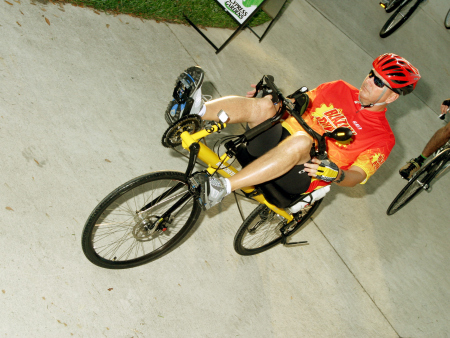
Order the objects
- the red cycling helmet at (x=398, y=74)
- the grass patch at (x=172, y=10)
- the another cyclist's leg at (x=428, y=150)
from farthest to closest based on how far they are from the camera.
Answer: the grass patch at (x=172, y=10) < the another cyclist's leg at (x=428, y=150) < the red cycling helmet at (x=398, y=74)

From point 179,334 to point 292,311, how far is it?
90cm

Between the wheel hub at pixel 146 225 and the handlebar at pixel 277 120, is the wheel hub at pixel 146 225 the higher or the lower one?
the lower one

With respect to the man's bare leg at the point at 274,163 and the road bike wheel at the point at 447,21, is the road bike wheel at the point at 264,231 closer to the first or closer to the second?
the man's bare leg at the point at 274,163

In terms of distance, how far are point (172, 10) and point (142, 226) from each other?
2804 mm

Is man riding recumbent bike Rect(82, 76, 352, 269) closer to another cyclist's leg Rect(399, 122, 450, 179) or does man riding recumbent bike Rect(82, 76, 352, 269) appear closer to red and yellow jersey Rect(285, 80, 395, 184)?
red and yellow jersey Rect(285, 80, 395, 184)

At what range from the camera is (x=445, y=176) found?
14.2 ft

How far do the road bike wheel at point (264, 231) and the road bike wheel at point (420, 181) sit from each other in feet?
4.10

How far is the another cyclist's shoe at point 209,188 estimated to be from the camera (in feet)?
6.50

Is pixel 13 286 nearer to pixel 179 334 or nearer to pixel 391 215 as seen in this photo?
pixel 179 334

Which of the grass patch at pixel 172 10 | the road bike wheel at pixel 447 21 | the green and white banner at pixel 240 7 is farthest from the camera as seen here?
the road bike wheel at pixel 447 21

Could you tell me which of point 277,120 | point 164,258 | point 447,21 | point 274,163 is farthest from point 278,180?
point 447,21

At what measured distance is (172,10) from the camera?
4066 mm

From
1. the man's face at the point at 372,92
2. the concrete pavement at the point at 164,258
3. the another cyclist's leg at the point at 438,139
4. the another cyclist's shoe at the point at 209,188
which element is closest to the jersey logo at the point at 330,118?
the man's face at the point at 372,92

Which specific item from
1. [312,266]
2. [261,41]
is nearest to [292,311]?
[312,266]
